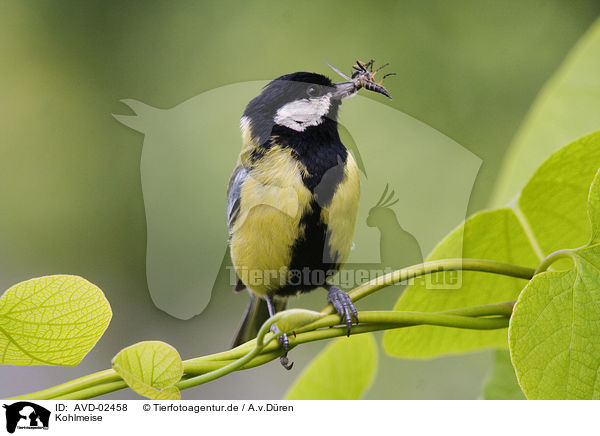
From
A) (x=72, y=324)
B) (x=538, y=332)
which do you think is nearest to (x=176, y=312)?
(x=72, y=324)

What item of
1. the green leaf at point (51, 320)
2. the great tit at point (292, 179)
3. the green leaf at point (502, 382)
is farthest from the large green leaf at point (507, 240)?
the green leaf at point (51, 320)

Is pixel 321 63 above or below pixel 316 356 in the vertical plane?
above

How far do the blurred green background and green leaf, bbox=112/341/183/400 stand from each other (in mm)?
161

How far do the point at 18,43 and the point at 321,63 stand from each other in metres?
0.34

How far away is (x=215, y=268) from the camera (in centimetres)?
54

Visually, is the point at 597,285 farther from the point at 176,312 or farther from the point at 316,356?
the point at 176,312

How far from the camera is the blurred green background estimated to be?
0.52 metres

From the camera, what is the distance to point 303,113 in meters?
0.51

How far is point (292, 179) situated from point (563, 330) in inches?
10.3

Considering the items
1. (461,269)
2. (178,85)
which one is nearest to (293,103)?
Answer: (178,85)

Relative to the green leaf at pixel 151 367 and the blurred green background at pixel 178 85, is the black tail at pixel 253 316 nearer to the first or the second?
the blurred green background at pixel 178 85

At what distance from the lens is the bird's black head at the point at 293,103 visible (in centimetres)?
50
